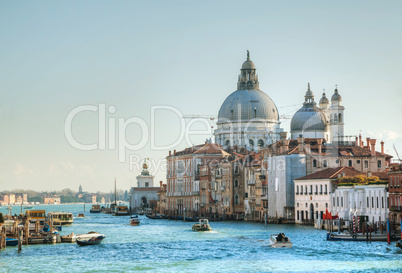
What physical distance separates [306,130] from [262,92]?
18.0 metres

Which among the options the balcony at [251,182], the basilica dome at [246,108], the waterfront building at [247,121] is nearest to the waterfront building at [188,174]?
the waterfront building at [247,121]

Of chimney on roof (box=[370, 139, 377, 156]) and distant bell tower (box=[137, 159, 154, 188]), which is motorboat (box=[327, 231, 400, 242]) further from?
distant bell tower (box=[137, 159, 154, 188])

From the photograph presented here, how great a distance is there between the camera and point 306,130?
103 metres

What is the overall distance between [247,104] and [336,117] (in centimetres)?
2135

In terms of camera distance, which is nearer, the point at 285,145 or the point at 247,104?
the point at 285,145

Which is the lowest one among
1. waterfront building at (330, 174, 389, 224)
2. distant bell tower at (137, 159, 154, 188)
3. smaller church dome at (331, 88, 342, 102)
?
waterfront building at (330, 174, 389, 224)

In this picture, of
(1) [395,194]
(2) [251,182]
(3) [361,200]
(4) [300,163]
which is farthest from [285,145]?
(1) [395,194]

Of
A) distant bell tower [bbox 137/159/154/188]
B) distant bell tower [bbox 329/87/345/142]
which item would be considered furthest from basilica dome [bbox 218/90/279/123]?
distant bell tower [bbox 137/159/154/188]

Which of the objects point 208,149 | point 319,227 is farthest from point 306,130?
point 319,227

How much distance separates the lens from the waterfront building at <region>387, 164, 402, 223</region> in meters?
50.3

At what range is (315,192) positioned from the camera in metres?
67.5

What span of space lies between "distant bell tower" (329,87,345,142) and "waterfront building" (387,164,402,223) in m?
43.3

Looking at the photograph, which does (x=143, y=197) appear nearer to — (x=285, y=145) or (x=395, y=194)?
(x=285, y=145)

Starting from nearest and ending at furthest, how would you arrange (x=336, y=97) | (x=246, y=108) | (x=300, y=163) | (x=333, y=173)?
(x=333, y=173), (x=300, y=163), (x=336, y=97), (x=246, y=108)
